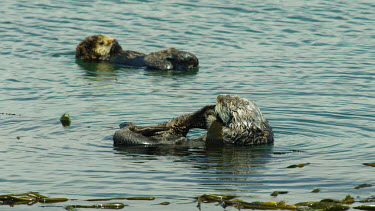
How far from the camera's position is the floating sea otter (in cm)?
664

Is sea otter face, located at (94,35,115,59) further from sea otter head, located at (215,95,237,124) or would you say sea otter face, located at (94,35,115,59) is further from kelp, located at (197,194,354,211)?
kelp, located at (197,194,354,211)

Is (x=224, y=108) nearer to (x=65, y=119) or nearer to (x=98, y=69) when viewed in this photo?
(x=65, y=119)

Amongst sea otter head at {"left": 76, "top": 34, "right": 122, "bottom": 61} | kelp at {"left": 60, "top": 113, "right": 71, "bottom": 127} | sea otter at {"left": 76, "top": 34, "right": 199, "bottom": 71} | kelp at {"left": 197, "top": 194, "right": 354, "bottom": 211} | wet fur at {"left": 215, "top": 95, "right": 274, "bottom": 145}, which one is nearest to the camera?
kelp at {"left": 197, "top": 194, "right": 354, "bottom": 211}

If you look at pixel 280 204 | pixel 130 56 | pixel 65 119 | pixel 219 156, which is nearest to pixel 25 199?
pixel 280 204

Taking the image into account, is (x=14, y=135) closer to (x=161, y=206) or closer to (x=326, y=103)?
(x=161, y=206)

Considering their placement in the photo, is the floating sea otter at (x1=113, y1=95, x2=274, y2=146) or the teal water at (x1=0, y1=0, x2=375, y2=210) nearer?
the teal water at (x1=0, y1=0, x2=375, y2=210)

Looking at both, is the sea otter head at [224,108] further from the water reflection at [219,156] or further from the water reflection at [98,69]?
the water reflection at [98,69]

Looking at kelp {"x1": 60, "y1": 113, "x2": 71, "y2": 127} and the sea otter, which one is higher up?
the sea otter

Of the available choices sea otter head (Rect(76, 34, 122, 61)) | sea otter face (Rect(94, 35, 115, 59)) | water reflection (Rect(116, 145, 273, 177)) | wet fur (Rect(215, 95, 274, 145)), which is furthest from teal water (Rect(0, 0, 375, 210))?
sea otter face (Rect(94, 35, 115, 59))

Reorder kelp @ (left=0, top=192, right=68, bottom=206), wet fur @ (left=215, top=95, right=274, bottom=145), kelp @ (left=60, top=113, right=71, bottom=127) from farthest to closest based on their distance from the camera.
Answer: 1. kelp @ (left=60, top=113, right=71, bottom=127)
2. wet fur @ (left=215, top=95, right=274, bottom=145)
3. kelp @ (left=0, top=192, right=68, bottom=206)

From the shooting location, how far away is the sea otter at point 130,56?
12.1m

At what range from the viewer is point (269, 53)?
1348cm

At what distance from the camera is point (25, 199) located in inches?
185

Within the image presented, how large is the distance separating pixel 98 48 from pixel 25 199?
8.55m
